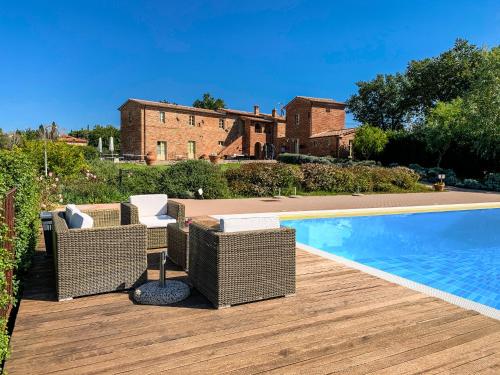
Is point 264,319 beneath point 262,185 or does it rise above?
beneath

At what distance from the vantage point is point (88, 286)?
3.35 m

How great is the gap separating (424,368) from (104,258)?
2.72 m

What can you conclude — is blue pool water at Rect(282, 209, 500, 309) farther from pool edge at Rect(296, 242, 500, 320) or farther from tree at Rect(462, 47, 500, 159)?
tree at Rect(462, 47, 500, 159)

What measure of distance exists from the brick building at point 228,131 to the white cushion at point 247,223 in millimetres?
27852

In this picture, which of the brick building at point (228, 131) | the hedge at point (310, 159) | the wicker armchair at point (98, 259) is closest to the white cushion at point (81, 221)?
the wicker armchair at point (98, 259)

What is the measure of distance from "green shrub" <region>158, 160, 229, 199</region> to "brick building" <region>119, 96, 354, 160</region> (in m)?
18.1

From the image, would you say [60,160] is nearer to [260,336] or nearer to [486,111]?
[260,336]

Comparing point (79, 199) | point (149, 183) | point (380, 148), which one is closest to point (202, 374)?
point (79, 199)

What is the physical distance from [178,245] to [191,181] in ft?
27.0

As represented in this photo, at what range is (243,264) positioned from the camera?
125 inches

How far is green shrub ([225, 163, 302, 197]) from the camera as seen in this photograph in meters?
13.5

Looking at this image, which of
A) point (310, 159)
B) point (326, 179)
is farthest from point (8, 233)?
point (310, 159)

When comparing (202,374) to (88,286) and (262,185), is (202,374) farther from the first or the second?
(262,185)

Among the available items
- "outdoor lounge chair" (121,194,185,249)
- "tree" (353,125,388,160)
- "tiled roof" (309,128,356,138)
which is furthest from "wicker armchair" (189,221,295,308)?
"tiled roof" (309,128,356,138)
